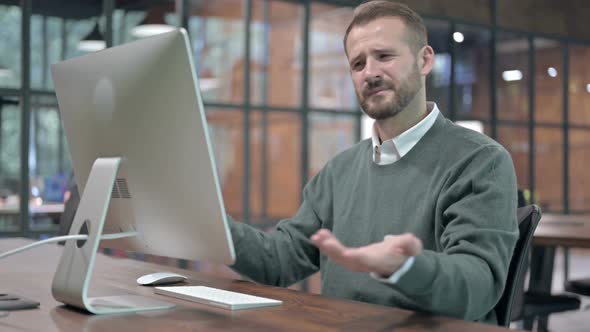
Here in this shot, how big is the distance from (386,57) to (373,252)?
62 cm

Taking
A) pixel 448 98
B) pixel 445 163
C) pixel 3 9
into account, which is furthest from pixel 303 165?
pixel 445 163

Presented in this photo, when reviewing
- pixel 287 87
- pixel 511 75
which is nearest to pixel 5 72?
pixel 287 87

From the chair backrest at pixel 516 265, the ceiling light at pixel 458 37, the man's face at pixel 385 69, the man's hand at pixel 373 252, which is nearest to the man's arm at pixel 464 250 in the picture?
the man's hand at pixel 373 252

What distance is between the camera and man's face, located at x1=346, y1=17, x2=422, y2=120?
1.70 m

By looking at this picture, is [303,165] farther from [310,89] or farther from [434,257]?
[434,257]

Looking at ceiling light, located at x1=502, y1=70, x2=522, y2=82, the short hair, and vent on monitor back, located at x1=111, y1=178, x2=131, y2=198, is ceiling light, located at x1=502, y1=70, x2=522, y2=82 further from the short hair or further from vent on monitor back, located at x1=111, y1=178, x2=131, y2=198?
vent on monitor back, located at x1=111, y1=178, x2=131, y2=198

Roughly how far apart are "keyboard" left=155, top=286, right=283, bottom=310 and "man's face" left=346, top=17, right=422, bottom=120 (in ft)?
1.66

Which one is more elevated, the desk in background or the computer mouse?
the computer mouse

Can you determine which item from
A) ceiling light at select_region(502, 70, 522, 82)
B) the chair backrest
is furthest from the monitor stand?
ceiling light at select_region(502, 70, 522, 82)

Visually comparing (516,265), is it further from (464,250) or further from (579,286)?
(579,286)

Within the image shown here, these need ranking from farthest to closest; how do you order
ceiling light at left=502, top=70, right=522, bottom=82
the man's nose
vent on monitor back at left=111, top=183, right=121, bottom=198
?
ceiling light at left=502, top=70, right=522, bottom=82
the man's nose
vent on monitor back at left=111, top=183, right=121, bottom=198

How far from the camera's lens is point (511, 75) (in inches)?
294

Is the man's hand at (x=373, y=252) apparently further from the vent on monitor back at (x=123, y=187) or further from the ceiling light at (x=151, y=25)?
the ceiling light at (x=151, y=25)

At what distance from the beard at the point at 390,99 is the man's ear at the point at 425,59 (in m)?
0.04
